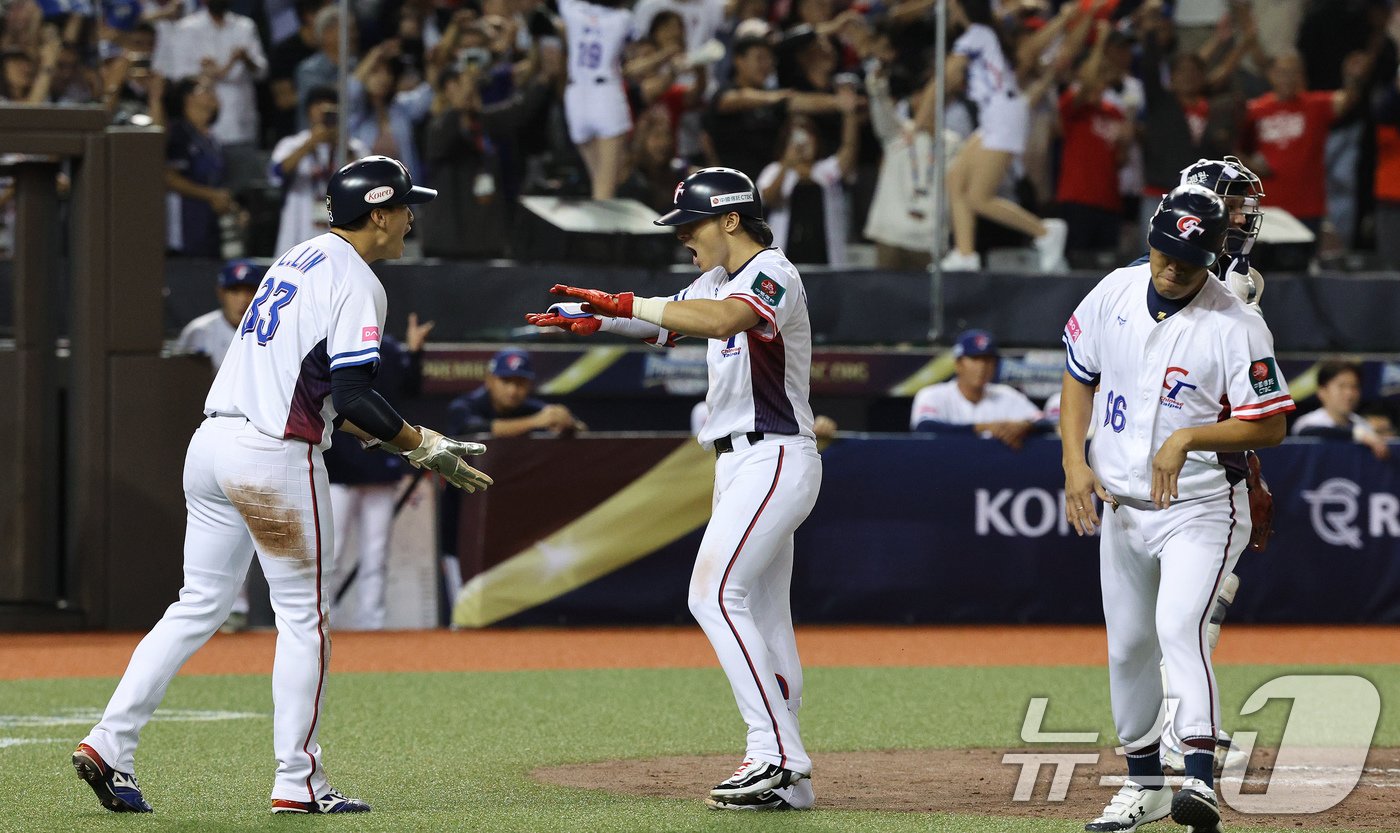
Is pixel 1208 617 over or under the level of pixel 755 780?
over

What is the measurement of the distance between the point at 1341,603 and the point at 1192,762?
8.35 meters

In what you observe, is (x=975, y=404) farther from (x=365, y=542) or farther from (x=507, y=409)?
(x=365, y=542)

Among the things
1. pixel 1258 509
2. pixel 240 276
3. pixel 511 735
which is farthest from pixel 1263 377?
pixel 240 276

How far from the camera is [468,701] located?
9.29m

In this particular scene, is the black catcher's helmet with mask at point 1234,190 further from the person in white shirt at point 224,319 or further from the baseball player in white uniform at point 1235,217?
the person in white shirt at point 224,319

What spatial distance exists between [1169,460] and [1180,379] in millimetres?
299

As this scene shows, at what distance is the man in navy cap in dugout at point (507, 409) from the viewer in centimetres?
1252

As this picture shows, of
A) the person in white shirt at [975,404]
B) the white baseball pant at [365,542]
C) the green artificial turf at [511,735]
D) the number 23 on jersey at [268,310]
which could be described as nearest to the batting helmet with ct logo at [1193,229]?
the green artificial turf at [511,735]

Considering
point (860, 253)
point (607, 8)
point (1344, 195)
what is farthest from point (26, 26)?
point (1344, 195)

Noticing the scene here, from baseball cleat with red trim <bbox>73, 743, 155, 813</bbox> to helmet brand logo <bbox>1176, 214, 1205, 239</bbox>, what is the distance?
361 cm

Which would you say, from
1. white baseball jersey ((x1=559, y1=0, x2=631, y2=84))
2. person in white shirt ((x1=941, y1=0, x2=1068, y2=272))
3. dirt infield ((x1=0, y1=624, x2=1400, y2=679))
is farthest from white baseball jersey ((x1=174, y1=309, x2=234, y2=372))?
person in white shirt ((x1=941, y1=0, x2=1068, y2=272))

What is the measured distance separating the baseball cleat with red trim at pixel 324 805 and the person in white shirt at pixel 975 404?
7.68 meters

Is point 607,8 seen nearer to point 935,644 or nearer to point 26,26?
point 26,26

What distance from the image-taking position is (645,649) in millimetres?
11844
